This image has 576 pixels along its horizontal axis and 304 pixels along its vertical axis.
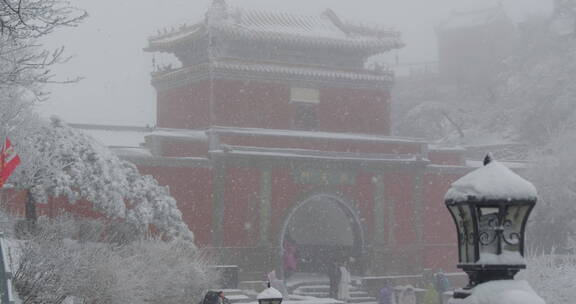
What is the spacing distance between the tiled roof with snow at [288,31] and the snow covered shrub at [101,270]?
9.46m

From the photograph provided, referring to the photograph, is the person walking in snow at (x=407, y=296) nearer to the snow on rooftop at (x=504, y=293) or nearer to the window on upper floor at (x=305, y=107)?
the window on upper floor at (x=305, y=107)

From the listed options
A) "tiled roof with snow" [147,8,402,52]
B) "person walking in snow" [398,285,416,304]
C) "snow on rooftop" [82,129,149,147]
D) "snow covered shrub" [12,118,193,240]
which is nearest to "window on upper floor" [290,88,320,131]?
"tiled roof with snow" [147,8,402,52]

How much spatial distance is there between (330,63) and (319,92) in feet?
4.15

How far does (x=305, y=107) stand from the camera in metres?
24.8

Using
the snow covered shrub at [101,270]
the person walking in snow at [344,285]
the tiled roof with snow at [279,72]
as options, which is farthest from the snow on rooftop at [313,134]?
the snow covered shrub at [101,270]

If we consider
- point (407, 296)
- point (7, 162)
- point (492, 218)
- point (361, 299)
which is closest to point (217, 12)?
point (361, 299)

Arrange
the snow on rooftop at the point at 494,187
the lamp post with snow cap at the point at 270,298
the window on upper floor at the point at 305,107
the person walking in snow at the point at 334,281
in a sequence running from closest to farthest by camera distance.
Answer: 1. the snow on rooftop at the point at 494,187
2. the lamp post with snow cap at the point at 270,298
3. the person walking in snow at the point at 334,281
4. the window on upper floor at the point at 305,107

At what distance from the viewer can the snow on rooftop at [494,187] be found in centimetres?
334

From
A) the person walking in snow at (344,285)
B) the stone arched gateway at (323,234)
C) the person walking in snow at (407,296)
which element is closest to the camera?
the person walking in snow at (407,296)

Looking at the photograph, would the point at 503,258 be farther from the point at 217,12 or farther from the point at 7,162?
the point at 217,12

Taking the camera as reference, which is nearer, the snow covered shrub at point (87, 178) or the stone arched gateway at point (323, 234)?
the snow covered shrub at point (87, 178)

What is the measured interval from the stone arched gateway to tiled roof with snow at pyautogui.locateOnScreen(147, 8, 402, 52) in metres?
4.92

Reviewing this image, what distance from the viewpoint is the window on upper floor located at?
2466cm

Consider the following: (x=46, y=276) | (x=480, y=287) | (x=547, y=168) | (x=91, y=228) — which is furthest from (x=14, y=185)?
(x=547, y=168)
